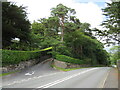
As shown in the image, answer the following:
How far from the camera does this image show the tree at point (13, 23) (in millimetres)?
23938

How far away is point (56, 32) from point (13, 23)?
72.4 ft

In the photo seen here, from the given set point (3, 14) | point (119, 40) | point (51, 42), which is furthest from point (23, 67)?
point (119, 40)

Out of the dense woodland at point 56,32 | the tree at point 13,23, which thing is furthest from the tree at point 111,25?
the tree at point 13,23

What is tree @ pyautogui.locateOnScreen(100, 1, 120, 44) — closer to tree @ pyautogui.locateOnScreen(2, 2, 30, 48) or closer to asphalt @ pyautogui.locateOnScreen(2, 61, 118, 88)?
asphalt @ pyautogui.locateOnScreen(2, 61, 118, 88)

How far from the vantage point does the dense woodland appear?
2206 cm

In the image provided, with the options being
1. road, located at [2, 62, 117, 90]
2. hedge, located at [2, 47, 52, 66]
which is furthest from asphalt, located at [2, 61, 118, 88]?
hedge, located at [2, 47, 52, 66]

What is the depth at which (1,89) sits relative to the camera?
11.4 m

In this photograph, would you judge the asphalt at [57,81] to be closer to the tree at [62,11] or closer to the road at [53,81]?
the road at [53,81]

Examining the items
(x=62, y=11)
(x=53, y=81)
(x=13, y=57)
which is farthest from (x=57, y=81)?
(x=62, y=11)

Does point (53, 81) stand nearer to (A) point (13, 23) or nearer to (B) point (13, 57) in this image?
(B) point (13, 57)

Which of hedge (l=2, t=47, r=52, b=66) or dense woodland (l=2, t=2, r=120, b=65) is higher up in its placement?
dense woodland (l=2, t=2, r=120, b=65)

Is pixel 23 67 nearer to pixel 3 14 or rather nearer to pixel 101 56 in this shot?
pixel 3 14

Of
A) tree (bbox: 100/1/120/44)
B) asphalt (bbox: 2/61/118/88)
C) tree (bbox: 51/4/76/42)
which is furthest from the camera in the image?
tree (bbox: 51/4/76/42)

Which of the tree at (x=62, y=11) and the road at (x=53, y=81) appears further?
the tree at (x=62, y=11)
